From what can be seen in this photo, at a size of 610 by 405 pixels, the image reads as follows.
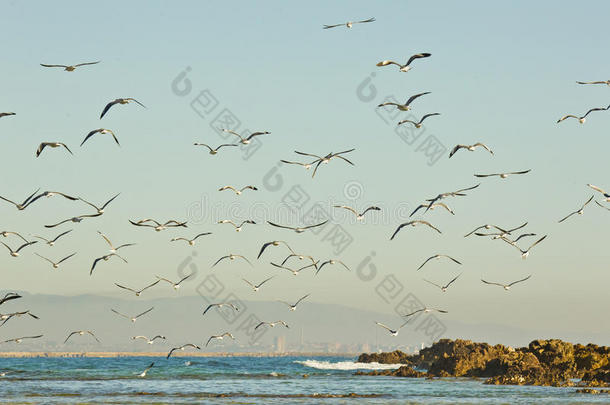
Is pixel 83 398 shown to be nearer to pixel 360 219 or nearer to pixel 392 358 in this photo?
pixel 360 219

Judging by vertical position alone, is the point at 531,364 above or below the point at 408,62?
below

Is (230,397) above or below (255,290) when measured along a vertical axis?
below

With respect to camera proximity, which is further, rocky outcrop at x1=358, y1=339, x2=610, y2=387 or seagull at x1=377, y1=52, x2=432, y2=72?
rocky outcrop at x1=358, y1=339, x2=610, y2=387

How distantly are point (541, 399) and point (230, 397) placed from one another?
1955cm

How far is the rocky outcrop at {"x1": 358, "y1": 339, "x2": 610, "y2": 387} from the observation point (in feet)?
210

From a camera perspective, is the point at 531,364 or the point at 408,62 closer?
the point at 408,62

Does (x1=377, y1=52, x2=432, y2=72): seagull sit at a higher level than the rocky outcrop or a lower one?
higher

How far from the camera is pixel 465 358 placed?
80688 millimetres

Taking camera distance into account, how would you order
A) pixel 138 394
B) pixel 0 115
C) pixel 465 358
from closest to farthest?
pixel 0 115 < pixel 138 394 < pixel 465 358

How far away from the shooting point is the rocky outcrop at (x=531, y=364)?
64044 millimetres

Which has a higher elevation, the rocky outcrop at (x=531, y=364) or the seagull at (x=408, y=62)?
the seagull at (x=408, y=62)

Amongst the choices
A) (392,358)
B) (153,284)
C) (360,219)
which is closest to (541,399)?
(360,219)

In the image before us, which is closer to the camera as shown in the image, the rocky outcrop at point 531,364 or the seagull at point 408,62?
the seagull at point 408,62

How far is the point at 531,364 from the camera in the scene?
221ft
